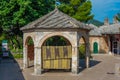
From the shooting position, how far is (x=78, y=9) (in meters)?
46.1

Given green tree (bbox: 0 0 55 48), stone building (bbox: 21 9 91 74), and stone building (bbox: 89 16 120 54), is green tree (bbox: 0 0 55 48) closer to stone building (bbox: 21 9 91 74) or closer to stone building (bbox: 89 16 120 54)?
stone building (bbox: 21 9 91 74)

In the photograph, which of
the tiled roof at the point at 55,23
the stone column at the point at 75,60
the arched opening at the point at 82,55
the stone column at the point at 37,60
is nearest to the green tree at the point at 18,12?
the arched opening at the point at 82,55

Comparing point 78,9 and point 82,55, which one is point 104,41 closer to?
point 78,9

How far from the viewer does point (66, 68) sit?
75.1ft

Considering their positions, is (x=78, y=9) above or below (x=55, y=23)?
above

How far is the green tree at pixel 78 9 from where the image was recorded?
45.0 metres

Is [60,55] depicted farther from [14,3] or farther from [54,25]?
[14,3]

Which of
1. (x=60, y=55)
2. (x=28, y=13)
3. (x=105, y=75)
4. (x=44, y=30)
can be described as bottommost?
(x=105, y=75)

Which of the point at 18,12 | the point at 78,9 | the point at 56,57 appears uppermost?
the point at 78,9

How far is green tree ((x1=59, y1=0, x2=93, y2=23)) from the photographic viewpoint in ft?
148

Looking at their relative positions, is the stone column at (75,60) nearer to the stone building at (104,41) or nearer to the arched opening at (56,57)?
the arched opening at (56,57)

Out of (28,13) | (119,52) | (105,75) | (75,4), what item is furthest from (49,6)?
(105,75)

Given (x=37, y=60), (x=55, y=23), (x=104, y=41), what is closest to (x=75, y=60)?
(x=37, y=60)

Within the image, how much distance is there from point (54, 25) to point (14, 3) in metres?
14.0
